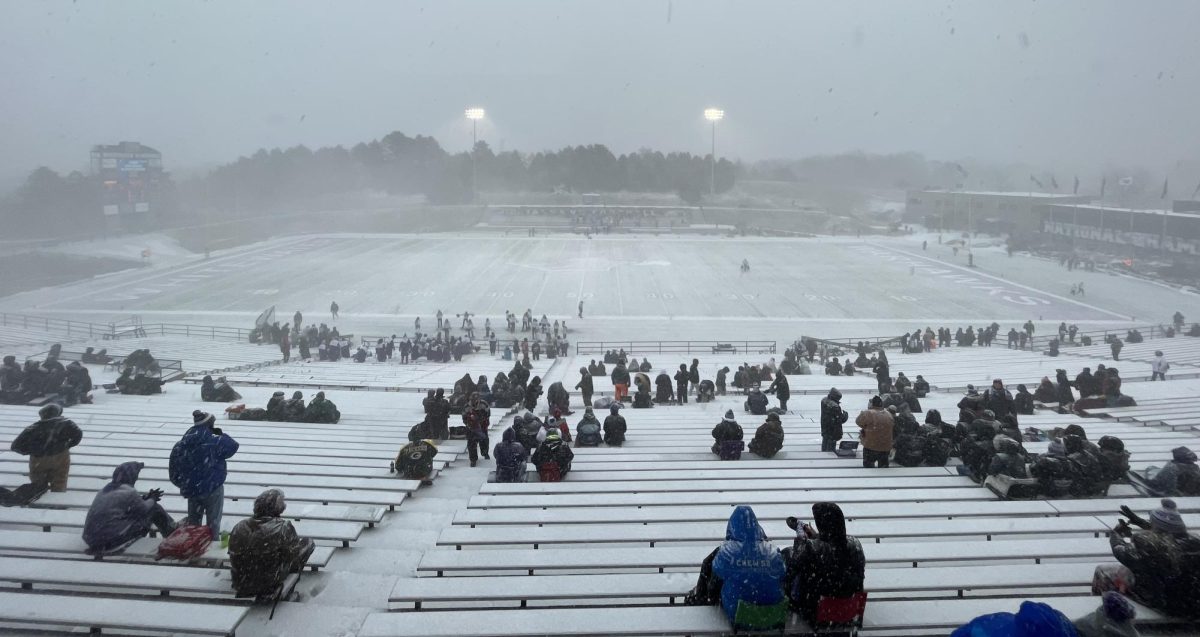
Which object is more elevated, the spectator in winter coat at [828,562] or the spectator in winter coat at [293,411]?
the spectator in winter coat at [828,562]

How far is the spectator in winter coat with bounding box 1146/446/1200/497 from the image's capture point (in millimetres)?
7754

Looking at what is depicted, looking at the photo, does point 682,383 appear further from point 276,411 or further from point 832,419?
point 276,411

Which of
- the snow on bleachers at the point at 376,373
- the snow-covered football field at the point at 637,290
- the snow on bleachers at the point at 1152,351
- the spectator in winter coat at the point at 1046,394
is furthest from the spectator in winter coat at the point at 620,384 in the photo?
the snow on bleachers at the point at 1152,351

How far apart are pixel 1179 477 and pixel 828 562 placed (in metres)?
5.32

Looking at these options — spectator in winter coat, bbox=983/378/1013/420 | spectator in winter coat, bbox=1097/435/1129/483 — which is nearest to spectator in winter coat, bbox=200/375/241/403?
spectator in winter coat, bbox=983/378/1013/420

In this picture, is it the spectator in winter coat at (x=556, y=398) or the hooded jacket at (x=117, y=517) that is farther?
the spectator in winter coat at (x=556, y=398)

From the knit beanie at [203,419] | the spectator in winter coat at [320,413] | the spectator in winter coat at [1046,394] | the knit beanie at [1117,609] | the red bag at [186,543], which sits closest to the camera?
the knit beanie at [1117,609]

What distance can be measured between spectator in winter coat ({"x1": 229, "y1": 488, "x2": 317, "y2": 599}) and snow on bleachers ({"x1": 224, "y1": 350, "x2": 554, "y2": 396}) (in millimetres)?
14808

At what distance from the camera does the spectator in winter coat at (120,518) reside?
5969mm

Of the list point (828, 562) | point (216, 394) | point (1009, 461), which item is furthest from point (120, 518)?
point (216, 394)

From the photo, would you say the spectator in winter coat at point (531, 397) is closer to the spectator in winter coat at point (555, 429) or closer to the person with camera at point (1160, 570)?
the spectator in winter coat at point (555, 429)

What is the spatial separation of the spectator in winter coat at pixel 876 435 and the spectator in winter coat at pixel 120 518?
23.7 ft

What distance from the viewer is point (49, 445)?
7.36m

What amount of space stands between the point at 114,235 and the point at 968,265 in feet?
241
